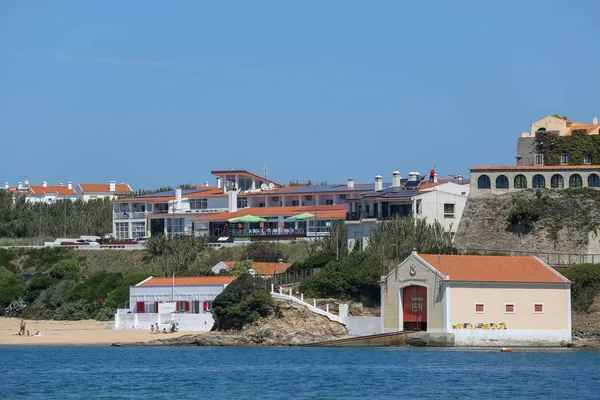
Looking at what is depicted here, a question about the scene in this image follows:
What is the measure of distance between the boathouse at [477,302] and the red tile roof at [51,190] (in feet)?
371

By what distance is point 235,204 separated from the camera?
10406 cm

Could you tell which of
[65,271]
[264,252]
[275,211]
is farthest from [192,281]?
[275,211]

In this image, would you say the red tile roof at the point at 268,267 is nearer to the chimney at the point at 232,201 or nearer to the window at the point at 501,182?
the window at the point at 501,182

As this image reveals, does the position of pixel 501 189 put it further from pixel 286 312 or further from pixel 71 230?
pixel 71 230

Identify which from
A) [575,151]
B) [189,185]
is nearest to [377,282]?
Result: [575,151]

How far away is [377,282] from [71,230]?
58397mm

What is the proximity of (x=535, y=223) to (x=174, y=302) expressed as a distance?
79.6ft

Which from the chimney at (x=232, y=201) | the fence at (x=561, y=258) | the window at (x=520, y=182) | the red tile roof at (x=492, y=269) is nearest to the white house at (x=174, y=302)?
the red tile roof at (x=492, y=269)

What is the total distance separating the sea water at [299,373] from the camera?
4425cm

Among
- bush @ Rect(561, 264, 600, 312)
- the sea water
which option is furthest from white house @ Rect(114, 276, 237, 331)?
bush @ Rect(561, 264, 600, 312)

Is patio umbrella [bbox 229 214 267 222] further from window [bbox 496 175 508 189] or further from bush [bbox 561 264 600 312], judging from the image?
bush [bbox 561 264 600 312]

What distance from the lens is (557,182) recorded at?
76000mm

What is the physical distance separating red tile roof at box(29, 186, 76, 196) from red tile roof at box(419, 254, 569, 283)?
373 feet

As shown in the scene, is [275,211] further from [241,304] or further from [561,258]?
[241,304]
